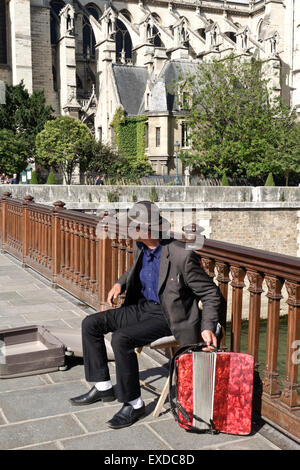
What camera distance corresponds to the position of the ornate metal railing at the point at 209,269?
11.2ft

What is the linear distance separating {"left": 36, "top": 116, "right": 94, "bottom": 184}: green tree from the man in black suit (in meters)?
29.4

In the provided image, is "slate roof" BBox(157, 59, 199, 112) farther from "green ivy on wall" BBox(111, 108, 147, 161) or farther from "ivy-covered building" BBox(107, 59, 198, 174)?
"green ivy on wall" BBox(111, 108, 147, 161)

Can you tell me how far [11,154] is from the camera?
3148 cm

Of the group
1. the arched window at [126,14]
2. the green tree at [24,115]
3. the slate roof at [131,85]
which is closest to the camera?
the green tree at [24,115]

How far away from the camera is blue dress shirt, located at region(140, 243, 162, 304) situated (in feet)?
12.5

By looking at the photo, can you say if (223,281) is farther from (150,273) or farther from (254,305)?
(150,273)

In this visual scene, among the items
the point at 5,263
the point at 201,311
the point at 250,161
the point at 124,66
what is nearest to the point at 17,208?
the point at 5,263

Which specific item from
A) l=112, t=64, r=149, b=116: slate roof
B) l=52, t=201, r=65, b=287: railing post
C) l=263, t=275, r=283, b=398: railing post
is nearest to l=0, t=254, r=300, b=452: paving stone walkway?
l=263, t=275, r=283, b=398: railing post

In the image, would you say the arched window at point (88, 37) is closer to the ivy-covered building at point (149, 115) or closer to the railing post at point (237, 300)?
the ivy-covered building at point (149, 115)

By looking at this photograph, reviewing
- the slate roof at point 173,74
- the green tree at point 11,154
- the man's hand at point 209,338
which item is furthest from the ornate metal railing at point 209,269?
the slate roof at point 173,74

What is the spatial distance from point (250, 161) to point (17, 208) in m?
26.3

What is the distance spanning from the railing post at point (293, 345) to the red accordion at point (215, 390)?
0.24 meters

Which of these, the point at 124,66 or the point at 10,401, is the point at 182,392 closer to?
the point at 10,401

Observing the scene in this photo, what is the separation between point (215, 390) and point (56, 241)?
4887 millimetres
